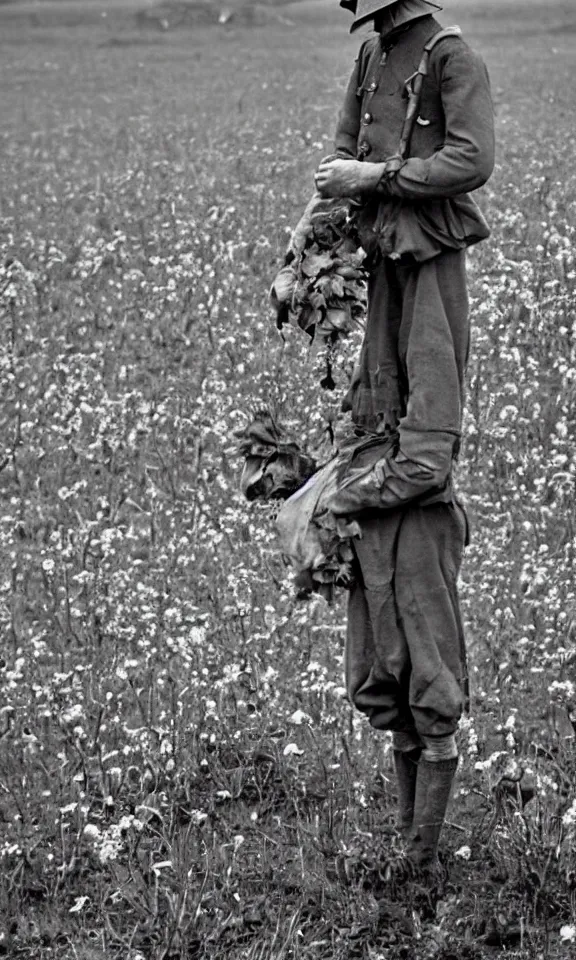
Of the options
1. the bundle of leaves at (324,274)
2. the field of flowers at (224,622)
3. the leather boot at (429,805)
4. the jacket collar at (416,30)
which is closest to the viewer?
the jacket collar at (416,30)

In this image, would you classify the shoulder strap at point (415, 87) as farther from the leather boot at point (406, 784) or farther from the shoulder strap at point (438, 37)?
the leather boot at point (406, 784)

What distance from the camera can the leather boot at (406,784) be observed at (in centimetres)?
538

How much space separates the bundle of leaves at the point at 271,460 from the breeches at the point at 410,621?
478mm

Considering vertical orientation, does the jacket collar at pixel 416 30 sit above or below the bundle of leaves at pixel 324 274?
above

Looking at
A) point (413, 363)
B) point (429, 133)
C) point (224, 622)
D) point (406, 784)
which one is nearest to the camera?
point (429, 133)

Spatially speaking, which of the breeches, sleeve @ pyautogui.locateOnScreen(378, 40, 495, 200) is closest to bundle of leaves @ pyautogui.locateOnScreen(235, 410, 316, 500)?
the breeches

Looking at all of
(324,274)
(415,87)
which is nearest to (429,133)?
(415,87)

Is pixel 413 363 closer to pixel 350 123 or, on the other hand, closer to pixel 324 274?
pixel 324 274

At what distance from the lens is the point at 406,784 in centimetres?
545

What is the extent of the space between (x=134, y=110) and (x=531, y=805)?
21090 millimetres

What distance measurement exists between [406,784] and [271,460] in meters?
1.39

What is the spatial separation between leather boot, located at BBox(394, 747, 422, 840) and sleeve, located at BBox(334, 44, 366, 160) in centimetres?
230

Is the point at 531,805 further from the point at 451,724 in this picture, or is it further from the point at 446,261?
the point at 446,261

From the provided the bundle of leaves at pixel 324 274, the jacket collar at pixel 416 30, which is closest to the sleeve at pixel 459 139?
the jacket collar at pixel 416 30
